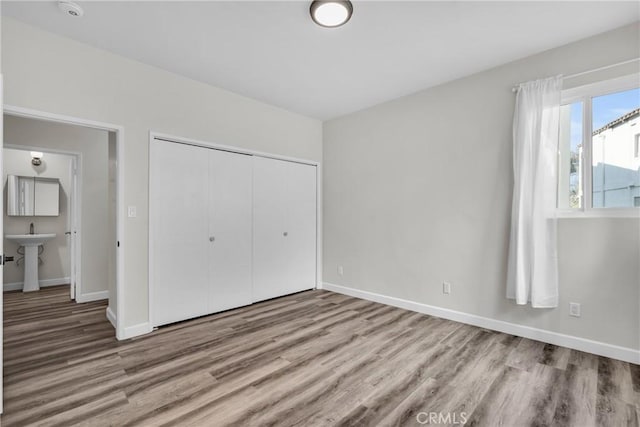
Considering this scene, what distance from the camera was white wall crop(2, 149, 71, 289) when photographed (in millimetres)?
4816

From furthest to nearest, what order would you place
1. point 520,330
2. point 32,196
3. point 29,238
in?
point 32,196, point 29,238, point 520,330

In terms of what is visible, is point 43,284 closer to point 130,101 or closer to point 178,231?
point 178,231

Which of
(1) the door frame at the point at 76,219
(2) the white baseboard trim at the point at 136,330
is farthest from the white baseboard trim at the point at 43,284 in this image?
(2) the white baseboard trim at the point at 136,330

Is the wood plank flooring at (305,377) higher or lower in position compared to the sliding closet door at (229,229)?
lower

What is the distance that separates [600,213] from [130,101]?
451cm

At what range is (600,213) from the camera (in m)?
2.55

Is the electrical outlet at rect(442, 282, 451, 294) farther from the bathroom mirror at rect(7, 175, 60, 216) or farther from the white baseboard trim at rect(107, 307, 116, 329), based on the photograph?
the bathroom mirror at rect(7, 175, 60, 216)

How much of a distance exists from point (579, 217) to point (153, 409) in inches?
144

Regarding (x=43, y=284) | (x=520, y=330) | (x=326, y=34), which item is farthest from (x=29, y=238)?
(x=520, y=330)

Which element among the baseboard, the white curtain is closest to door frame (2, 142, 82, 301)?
the baseboard

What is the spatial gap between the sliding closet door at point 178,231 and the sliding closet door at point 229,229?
0.09m

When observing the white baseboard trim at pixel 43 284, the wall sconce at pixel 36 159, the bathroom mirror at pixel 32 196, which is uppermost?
the wall sconce at pixel 36 159

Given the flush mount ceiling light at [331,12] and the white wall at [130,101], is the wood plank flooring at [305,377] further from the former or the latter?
the flush mount ceiling light at [331,12]

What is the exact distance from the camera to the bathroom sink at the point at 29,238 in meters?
4.56
